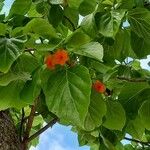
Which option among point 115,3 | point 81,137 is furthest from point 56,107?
point 81,137

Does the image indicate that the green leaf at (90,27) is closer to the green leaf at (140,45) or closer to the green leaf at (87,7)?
the green leaf at (87,7)

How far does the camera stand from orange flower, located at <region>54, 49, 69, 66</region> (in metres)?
2.06

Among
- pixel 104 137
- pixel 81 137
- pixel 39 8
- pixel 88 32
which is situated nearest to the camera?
pixel 88 32

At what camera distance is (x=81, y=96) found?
2125 millimetres

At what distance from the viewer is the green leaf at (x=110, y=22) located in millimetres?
2291

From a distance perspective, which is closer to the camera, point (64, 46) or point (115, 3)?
point (64, 46)

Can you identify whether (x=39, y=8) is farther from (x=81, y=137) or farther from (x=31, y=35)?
(x=81, y=137)

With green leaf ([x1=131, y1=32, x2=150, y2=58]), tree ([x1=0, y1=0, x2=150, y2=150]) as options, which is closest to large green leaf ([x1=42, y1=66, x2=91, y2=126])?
tree ([x1=0, y1=0, x2=150, y2=150])

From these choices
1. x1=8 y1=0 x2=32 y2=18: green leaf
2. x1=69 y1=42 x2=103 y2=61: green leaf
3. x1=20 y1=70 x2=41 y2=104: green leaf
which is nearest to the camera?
x1=69 y1=42 x2=103 y2=61: green leaf

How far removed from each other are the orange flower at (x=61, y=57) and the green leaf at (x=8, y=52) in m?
0.17

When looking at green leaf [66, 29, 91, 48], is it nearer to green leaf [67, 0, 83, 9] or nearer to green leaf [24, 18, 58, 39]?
green leaf [24, 18, 58, 39]

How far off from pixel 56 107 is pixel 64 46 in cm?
30

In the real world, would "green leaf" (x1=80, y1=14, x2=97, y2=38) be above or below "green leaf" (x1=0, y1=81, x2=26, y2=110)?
above

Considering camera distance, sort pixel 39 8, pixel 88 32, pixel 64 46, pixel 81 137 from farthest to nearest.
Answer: pixel 81 137, pixel 39 8, pixel 88 32, pixel 64 46
